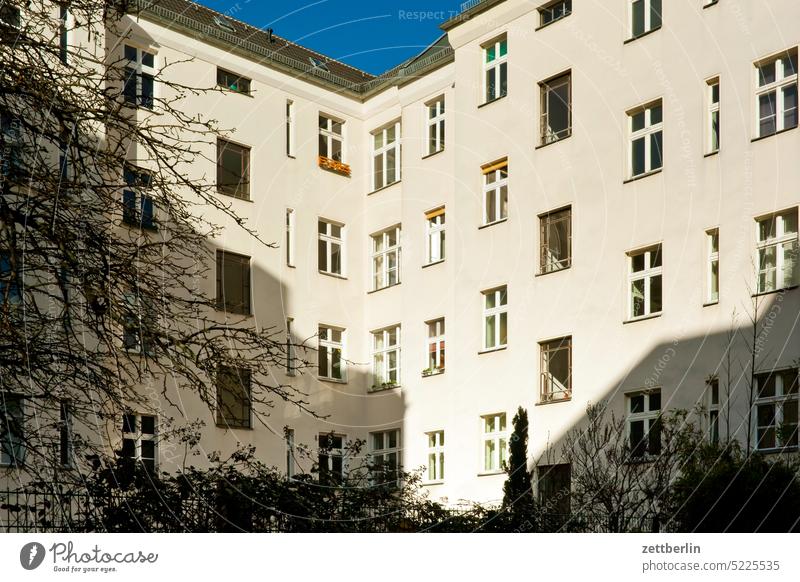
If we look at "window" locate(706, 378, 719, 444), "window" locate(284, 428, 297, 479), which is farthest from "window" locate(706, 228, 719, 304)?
"window" locate(284, 428, 297, 479)

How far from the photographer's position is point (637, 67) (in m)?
9.34

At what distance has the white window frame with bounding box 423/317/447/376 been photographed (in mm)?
9086

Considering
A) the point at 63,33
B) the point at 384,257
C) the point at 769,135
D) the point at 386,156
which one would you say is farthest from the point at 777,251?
the point at 63,33

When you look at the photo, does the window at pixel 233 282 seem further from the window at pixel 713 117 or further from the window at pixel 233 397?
the window at pixel 713 117

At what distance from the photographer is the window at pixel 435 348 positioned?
9094 millimetres

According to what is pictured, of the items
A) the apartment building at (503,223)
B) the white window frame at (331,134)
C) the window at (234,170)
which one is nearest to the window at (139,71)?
the apartment building at (503,223)

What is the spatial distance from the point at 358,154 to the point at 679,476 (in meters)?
3.50

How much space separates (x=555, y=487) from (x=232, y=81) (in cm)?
389

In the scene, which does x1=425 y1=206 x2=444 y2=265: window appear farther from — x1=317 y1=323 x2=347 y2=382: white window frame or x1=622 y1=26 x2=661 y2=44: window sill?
x1=622 y1=26 x2=661 y2=44: window sill

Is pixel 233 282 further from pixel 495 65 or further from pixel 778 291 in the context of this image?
pixel 778 291

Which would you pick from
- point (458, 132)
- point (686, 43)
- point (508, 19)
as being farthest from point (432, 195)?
point (686, 43)

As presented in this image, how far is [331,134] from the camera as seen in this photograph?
10.0 m

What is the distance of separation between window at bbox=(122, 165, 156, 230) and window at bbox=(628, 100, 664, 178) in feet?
11.5

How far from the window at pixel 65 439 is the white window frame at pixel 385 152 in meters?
3.05
